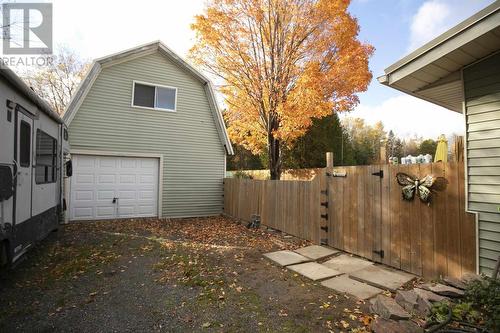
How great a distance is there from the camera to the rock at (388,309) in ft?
9.96

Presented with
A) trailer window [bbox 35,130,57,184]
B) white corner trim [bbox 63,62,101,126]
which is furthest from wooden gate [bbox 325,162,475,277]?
white corner trim [bbox 63,62,101,126]

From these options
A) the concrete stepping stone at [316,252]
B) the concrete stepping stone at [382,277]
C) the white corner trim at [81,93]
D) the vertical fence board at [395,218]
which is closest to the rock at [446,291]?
the concrete stepping stone at [382,277]

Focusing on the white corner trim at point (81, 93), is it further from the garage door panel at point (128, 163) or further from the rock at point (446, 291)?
the rock at point (446, 291)

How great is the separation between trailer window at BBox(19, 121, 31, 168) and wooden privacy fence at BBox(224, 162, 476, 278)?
574 cm

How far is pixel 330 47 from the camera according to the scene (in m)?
10.9

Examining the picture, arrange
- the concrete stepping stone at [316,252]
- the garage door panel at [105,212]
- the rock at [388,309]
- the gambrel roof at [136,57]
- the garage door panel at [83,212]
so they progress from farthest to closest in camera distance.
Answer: the garage door panel at [105,212]
the garage door panel at [83,212]
the gambrel roof at [136,57]
the concrete stepping stone at [316,252]
the rock at [388,309]

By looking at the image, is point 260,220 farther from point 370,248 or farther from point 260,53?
point 260,53

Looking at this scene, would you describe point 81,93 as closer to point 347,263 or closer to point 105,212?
point 105,212

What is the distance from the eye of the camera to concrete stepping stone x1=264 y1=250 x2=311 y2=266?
5.57 meters

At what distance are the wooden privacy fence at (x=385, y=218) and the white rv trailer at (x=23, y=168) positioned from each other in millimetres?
5665

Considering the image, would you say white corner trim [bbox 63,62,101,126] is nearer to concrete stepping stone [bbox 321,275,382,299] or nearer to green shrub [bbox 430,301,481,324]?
concrete stepping stone [bbox 321,275,382,299]

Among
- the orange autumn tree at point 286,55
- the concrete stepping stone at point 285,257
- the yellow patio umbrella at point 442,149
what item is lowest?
the concrete stepping stone at point 285,257

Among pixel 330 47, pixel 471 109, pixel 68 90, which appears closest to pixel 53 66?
pixel 68 90

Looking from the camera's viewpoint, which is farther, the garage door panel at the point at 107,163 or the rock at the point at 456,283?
the garage door panel at the point at 107,163
